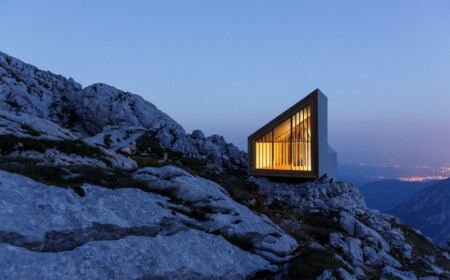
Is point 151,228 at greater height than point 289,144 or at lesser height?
lesser

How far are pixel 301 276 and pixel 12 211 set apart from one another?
1136cm

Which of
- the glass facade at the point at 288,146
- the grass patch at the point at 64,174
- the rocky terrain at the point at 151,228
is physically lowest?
the rocky terrain at the point at 151,228

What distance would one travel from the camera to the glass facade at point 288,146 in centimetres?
4081

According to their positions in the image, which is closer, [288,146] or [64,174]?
[64,174]

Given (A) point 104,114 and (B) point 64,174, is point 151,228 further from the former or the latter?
(A) point 104,114

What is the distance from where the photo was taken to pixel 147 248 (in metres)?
11.3

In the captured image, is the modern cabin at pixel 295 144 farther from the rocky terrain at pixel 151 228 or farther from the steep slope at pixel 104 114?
the steep slope at pixel 104 114

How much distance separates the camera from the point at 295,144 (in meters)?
41.3

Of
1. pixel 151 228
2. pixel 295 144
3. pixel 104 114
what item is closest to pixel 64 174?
pixel 151 228

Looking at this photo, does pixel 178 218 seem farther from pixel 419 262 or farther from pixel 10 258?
pixel 419 262

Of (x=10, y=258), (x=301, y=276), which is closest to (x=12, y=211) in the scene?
(x=10, y=258)

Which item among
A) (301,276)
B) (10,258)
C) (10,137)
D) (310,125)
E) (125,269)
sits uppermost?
(310,125)

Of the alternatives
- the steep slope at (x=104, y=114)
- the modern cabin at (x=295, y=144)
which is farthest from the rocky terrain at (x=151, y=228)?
the steep slope at (x=104, y=114)

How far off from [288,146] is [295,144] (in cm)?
100
